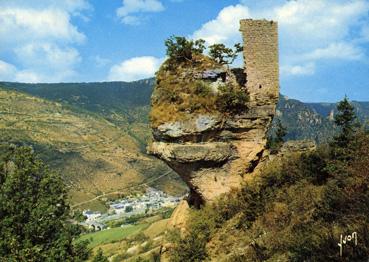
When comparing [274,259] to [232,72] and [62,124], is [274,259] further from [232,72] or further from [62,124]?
[62,124]

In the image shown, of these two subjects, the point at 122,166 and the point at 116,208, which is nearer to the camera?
the point at 116,208

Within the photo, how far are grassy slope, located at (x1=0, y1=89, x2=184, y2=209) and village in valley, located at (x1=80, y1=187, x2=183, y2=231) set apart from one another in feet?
20.8

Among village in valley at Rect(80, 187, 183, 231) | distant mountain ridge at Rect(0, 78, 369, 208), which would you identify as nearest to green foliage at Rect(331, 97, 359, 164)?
distant mountain ridge at Rect(0, 78, 369, 208)

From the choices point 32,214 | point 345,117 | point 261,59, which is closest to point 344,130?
point 345,117

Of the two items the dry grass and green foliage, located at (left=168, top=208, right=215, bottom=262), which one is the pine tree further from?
green foliage, located at (left=168, top=208, right=215, bottom=262)

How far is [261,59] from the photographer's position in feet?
63.7

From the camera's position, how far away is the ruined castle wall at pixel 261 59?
19.2 meters

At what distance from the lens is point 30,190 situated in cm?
1889

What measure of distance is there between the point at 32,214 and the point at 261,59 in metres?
11.5

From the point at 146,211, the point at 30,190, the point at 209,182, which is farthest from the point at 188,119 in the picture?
the point at 146,211

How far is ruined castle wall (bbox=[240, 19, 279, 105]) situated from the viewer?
1922 cm

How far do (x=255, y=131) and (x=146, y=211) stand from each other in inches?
4225

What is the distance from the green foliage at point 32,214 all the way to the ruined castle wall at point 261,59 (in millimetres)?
9617

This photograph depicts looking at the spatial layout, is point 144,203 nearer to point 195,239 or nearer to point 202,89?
point 202,89
